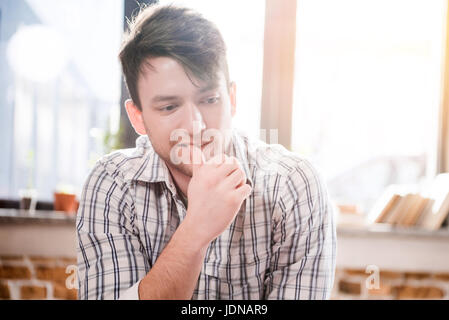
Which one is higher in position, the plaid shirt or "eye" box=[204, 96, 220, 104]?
"eye" box=[204, 96, 220, 104]

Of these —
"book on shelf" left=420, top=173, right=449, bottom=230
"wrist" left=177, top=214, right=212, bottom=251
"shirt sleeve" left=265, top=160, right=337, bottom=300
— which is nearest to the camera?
"wrist" left=177, top=214, right=212, bottom=251

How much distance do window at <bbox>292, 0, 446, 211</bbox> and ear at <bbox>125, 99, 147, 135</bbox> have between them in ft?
1.67

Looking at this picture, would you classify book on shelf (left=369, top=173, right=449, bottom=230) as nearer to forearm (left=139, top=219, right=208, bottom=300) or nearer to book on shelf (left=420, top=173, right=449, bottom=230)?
book on shelf (left=420, top=173, right=449, bottom=230)

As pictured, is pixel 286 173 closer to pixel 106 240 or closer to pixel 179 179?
pixel 179 179

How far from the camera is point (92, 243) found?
83 cm

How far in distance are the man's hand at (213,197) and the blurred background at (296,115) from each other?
0.52 feet

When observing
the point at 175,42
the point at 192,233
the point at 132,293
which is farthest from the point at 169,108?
the point at 132,293

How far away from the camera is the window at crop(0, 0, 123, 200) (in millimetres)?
912

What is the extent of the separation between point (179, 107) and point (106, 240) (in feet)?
1.00

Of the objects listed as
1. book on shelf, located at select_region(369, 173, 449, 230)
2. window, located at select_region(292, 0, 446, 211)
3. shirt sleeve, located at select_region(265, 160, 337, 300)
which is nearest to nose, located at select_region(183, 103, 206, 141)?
shirt sleeve, located at select_region(265, 160, 337, 300)

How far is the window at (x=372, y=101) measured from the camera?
1251mm

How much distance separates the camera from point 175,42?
780 millimetres

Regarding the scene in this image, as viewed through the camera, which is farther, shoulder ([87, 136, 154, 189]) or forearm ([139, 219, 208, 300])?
shoulder ([87, 136, 154, 189])
